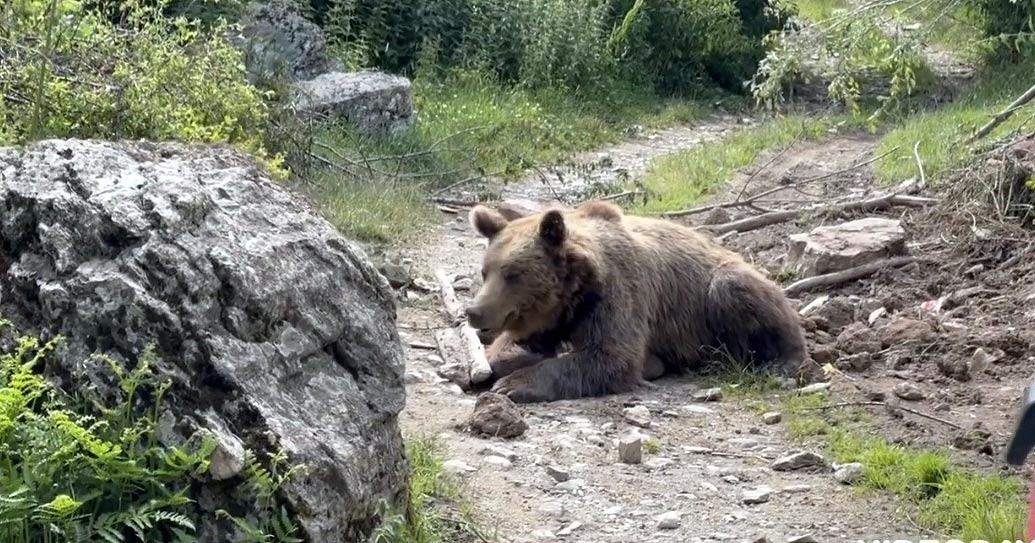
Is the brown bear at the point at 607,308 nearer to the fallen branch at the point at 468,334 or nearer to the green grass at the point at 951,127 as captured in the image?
the fallen branch at the point at 468,334

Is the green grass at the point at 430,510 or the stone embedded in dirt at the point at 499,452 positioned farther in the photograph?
the stone embedded in dirt at the point at 499,452

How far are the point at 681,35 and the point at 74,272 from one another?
16.3 m

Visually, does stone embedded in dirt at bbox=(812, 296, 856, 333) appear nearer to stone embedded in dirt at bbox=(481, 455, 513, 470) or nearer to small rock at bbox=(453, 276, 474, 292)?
small rock at bbox=(453, 276, 474, 292)

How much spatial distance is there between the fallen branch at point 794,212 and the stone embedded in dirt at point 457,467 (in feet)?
17.1

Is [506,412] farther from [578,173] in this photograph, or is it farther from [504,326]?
[578,173]

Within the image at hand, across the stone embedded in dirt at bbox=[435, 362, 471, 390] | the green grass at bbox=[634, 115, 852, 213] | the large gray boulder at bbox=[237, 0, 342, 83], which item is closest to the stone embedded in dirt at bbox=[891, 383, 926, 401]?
the stone embedded in dirt at bbox=[435, 362, 471, 390]

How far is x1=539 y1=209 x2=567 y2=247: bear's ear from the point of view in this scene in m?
7.05

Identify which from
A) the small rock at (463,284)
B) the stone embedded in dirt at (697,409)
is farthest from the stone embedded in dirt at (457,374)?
the small rock at (463,284)

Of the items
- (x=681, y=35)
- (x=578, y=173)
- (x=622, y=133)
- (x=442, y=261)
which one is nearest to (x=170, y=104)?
(x=442, y=261)

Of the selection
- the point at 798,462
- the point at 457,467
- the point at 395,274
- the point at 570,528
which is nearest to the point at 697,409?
the point at 798,462

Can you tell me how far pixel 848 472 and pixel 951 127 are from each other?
8.38 metres

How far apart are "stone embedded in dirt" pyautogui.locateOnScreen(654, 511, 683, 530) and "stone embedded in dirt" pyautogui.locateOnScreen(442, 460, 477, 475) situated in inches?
29.8

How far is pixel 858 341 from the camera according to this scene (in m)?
7.34

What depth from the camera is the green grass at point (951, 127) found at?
10.6 m
